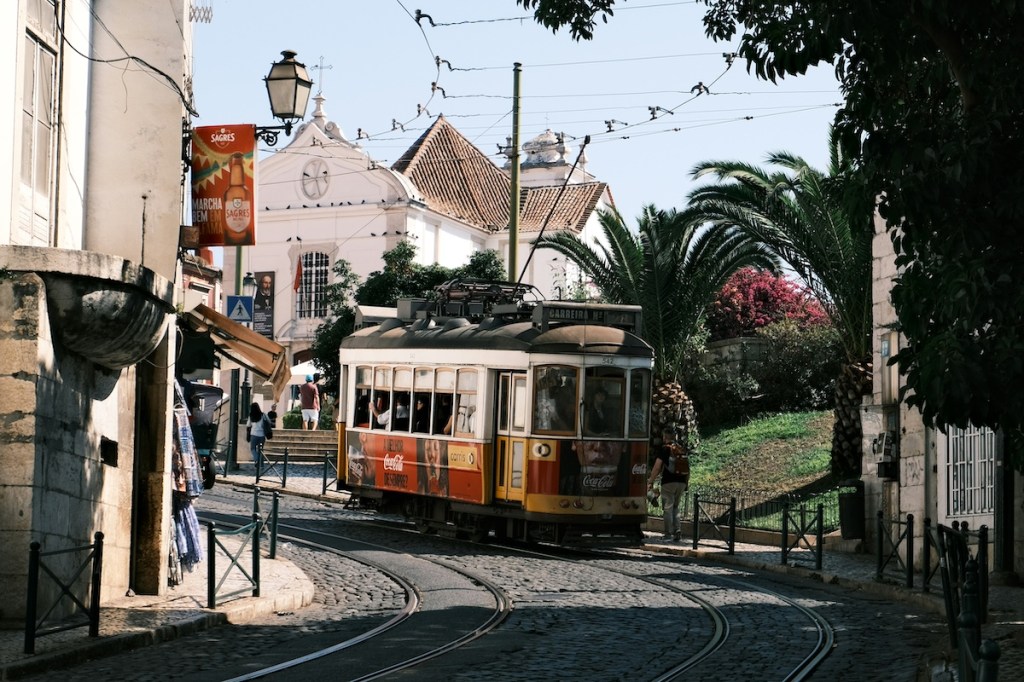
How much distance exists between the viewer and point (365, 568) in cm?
1767

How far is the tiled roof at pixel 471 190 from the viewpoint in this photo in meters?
57.3

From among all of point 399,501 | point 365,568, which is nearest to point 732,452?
point 399,501

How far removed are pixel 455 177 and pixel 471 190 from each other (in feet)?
2.81

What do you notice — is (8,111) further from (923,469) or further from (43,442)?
(923,469)

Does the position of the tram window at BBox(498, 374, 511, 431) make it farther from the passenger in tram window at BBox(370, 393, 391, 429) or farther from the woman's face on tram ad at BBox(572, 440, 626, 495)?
the passenger in tram window at BBox(370, 393, 391, 429)

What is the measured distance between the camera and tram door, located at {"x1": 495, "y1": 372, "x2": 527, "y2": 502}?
1942cm

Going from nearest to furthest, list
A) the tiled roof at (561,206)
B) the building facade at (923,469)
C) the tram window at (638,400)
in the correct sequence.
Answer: the building facade at (923,469), the tram window at (638,400), the tiled roof at (561,206)

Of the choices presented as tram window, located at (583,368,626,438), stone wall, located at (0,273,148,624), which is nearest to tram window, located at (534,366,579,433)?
tram window, located at (583,368,626,438)

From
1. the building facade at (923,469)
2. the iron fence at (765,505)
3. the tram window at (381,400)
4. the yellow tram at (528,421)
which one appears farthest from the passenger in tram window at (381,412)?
the building facade at (923,469)

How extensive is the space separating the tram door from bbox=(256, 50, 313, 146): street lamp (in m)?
4.89

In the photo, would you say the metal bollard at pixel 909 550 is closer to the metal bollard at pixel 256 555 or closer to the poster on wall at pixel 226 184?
the metal bollard at pixel 256 555

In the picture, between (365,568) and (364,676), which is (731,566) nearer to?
(365,568)

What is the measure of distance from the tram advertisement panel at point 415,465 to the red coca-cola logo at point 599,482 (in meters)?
1.48

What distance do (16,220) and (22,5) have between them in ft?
5.51
